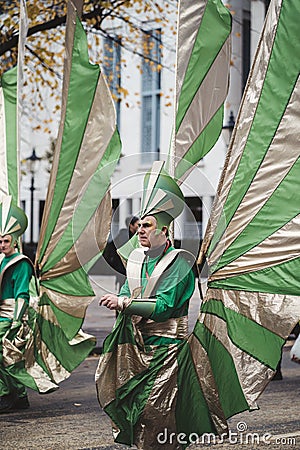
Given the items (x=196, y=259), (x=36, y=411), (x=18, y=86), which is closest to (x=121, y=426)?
(x=196, y=259)

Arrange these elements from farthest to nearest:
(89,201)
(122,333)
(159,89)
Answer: (159,89) < (89,201) < (122,333)

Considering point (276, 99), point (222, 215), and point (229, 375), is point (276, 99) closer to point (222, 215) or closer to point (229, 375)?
A: point (222, 215)

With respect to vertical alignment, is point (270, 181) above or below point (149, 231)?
above

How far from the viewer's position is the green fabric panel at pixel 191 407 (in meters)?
5.32

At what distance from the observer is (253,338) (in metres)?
5.27

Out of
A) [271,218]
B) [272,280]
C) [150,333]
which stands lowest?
[150,333]

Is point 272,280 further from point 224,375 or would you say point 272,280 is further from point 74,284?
point 74,284

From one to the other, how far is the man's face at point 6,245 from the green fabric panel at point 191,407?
2.75m

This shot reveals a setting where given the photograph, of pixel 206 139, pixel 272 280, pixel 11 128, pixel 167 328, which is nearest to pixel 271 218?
pixel 272 280

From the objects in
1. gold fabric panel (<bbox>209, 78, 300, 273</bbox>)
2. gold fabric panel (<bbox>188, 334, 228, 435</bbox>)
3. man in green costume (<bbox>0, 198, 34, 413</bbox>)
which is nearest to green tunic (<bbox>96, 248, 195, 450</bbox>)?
gold fabric panel (<bbox>188, 334, 228, 435</bbox>)

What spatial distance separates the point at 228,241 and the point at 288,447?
1.86 metres

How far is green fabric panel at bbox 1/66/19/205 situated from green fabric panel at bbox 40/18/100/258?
0.96m

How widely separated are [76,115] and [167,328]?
3.13 metres

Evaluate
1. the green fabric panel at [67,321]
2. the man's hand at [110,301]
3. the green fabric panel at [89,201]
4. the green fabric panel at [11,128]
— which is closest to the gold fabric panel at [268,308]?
the man's hand at [110,301]
